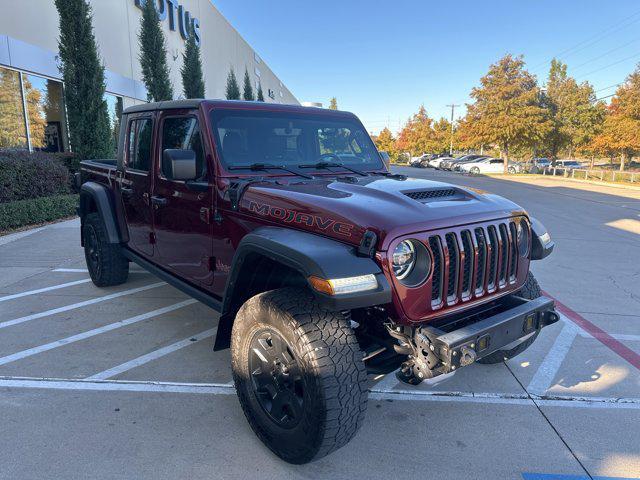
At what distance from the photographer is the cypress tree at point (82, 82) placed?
11.9 m

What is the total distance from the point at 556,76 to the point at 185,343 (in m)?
50.0

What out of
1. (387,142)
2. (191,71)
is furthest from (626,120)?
(387,142)

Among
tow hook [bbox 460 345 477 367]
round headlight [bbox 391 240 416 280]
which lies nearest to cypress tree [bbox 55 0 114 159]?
round headlight [bbox 391 240 416 280]

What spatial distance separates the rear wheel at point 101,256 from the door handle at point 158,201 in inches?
53.9

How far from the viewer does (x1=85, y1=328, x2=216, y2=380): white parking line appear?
349cm

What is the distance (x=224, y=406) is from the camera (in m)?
3.08

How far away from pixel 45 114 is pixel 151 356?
460 inches

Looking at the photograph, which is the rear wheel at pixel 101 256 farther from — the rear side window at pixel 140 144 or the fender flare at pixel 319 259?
the fender flare at pixel 319 259

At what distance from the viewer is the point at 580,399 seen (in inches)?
126

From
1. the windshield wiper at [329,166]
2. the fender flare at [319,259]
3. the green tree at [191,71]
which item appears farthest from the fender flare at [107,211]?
the green tree at [191,71]

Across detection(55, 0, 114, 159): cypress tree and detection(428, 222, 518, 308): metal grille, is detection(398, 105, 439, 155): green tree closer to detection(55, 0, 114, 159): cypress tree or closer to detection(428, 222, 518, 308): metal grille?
detection(55, 0, 114, 159): cypress tree

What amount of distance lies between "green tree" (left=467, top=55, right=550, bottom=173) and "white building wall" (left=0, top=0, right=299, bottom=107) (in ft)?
63.3

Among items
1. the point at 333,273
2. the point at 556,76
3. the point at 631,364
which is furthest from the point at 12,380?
the point at 556,76

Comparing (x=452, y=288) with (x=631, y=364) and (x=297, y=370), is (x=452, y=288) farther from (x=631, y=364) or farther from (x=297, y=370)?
(x=631, y=364)
